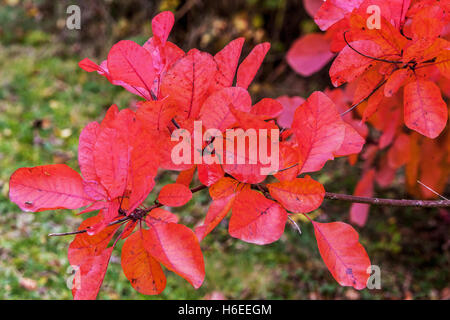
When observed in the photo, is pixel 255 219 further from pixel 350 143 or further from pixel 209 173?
pixel 350 143

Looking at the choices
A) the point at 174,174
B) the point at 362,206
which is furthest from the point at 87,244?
the point at 174,174

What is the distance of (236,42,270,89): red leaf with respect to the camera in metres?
0.57

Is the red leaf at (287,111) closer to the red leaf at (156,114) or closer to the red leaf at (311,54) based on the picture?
the red leaf at (311,54)

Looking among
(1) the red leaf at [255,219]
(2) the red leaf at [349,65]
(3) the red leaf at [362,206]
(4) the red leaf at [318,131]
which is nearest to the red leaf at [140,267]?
(1) the red leaf at [255,219]

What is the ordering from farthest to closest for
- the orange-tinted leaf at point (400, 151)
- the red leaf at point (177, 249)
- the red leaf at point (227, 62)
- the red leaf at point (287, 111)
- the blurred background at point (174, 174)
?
the blurred background at point (174, 174)
the orange-tinted leaf at point (400, 151)
the red leaf at point (287, 111)
the red leaf at point (227, 62)
the red leaf at point (177, 249)

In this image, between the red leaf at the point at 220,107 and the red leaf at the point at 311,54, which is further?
the red leaf at the point at 311,54

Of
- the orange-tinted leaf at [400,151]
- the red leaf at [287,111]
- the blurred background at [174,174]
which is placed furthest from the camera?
the blurred background at [174,174]

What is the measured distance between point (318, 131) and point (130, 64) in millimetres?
262

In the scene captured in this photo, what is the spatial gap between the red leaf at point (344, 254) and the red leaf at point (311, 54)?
0.57m

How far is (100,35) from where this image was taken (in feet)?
11.1

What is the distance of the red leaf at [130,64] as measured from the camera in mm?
513

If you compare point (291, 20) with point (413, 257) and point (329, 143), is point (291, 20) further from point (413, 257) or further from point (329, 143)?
point (329, 143)

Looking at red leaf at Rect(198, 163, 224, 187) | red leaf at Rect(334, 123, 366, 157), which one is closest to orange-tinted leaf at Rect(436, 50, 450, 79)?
red leaf at Rect(334, 123, 366, 157)

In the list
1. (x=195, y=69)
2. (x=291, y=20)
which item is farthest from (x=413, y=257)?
(x=291, y=20)
